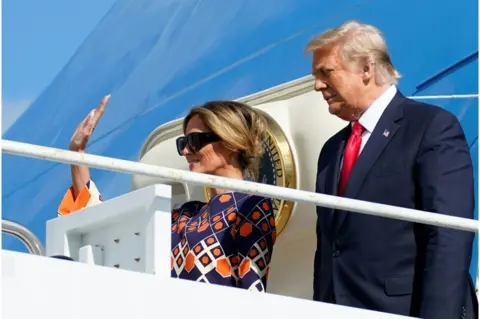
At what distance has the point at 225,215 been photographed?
4027 mm

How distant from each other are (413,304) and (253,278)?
438 mm

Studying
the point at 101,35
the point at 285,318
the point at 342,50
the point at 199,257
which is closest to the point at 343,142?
the point at 342,50

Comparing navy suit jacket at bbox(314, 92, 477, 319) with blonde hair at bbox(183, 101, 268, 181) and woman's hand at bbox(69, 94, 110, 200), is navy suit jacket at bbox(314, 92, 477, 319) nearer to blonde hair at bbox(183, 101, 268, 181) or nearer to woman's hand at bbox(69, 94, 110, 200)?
blonde hair at bbox(183, 101, 268, 181)

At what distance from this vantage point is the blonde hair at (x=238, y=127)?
4195mm

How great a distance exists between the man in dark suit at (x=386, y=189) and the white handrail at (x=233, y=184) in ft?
0.74

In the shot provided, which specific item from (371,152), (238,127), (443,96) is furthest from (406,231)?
(443,96)

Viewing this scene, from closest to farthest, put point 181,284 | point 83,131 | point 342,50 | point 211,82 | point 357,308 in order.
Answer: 1. point 181,284
2. point 357,308
3. point 342,50
4. point 83,131
5. point 211,82

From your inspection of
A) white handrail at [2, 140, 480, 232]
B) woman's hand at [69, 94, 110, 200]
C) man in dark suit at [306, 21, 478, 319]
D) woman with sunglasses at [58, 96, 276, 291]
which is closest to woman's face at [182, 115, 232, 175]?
woman with sunglasses at [58, 96, 276, 291]

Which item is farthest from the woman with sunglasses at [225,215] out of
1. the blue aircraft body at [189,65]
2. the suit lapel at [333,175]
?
the blue aircraft body at [189,65]

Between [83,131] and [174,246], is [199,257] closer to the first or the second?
[174,246]

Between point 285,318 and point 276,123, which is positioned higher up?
point 276,123

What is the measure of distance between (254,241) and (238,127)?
0.40 metres

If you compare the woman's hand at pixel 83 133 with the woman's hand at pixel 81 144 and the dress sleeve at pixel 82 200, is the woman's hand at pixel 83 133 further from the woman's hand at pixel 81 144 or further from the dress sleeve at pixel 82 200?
the dress sleeve at pixel 82 200

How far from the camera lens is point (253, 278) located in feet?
12.8
